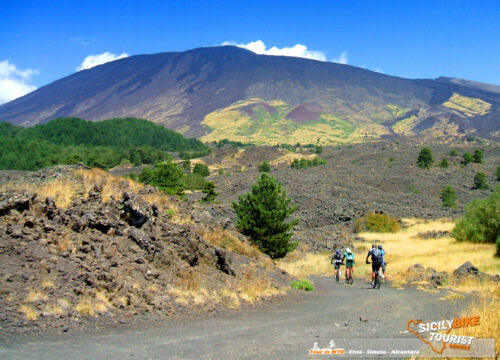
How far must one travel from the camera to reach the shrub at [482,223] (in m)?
26.5

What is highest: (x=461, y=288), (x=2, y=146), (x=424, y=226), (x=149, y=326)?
(x=2, y=146)

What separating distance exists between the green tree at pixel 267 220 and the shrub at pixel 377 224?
825 inches

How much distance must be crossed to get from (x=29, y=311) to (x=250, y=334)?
3.80 metres

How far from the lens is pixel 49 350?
5.91 meters

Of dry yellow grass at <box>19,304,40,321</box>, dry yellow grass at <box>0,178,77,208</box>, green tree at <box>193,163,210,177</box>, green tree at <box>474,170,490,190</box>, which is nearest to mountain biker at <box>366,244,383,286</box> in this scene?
dry yellow grass at <box>0,178,77,208</box>

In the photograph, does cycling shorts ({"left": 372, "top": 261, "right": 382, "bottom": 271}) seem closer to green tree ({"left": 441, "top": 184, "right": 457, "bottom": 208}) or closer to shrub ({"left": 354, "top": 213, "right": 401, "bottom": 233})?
shrub ({"left": 354, "top": 213, "right": 401, "bottom": 233})

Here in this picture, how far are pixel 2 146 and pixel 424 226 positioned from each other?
10972 cm

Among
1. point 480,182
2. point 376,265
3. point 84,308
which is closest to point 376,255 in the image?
point 376,265

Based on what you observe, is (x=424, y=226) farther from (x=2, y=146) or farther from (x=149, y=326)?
(x=2, y=146)

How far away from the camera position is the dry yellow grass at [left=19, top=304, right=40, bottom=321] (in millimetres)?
6801

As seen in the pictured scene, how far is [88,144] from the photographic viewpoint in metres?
146

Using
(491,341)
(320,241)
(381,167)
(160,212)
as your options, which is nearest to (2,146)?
(381,167)

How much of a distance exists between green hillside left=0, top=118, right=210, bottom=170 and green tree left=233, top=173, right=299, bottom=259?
64.9m

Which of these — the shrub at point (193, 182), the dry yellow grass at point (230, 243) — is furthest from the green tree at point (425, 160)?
the dry yellow grass at point (230, 243)
